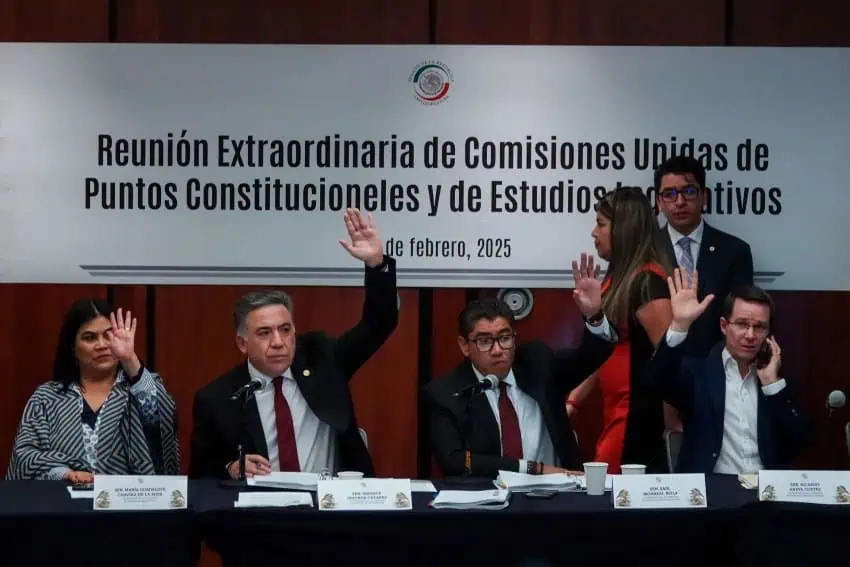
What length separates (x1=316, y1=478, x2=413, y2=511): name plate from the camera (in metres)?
2.94

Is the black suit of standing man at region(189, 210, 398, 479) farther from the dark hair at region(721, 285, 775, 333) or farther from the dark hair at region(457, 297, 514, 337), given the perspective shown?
the dark hair at region(721, 285, 775, 333)

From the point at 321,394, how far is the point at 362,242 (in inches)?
20.3

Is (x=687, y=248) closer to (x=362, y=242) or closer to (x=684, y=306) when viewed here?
(x=684, y=306)

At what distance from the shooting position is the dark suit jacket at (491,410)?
12.5 feet

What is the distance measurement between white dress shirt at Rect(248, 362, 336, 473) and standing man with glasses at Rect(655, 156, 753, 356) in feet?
4.94

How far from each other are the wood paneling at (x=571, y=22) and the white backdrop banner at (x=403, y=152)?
7cm

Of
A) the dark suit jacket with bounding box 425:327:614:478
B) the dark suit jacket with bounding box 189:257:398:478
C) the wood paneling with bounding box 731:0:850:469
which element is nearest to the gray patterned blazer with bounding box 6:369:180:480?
the dark suit jacket with bounding box 189:257:398:478

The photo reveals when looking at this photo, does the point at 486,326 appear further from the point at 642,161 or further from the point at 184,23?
the point at 184,23

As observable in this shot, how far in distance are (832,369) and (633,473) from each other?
80.7 inches

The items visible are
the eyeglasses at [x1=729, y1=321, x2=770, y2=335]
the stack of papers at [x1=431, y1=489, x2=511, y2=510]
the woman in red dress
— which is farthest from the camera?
the woman in red dress

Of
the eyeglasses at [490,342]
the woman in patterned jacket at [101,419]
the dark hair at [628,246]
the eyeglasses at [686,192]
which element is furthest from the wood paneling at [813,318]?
A: the woman in patterned jacket at [101,419]

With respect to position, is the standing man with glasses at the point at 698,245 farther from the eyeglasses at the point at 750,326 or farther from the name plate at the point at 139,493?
the name plate at the point at 139,493

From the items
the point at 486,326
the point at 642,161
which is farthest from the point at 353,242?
the point at 642,161

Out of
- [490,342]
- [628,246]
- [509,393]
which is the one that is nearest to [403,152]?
[628,246]
